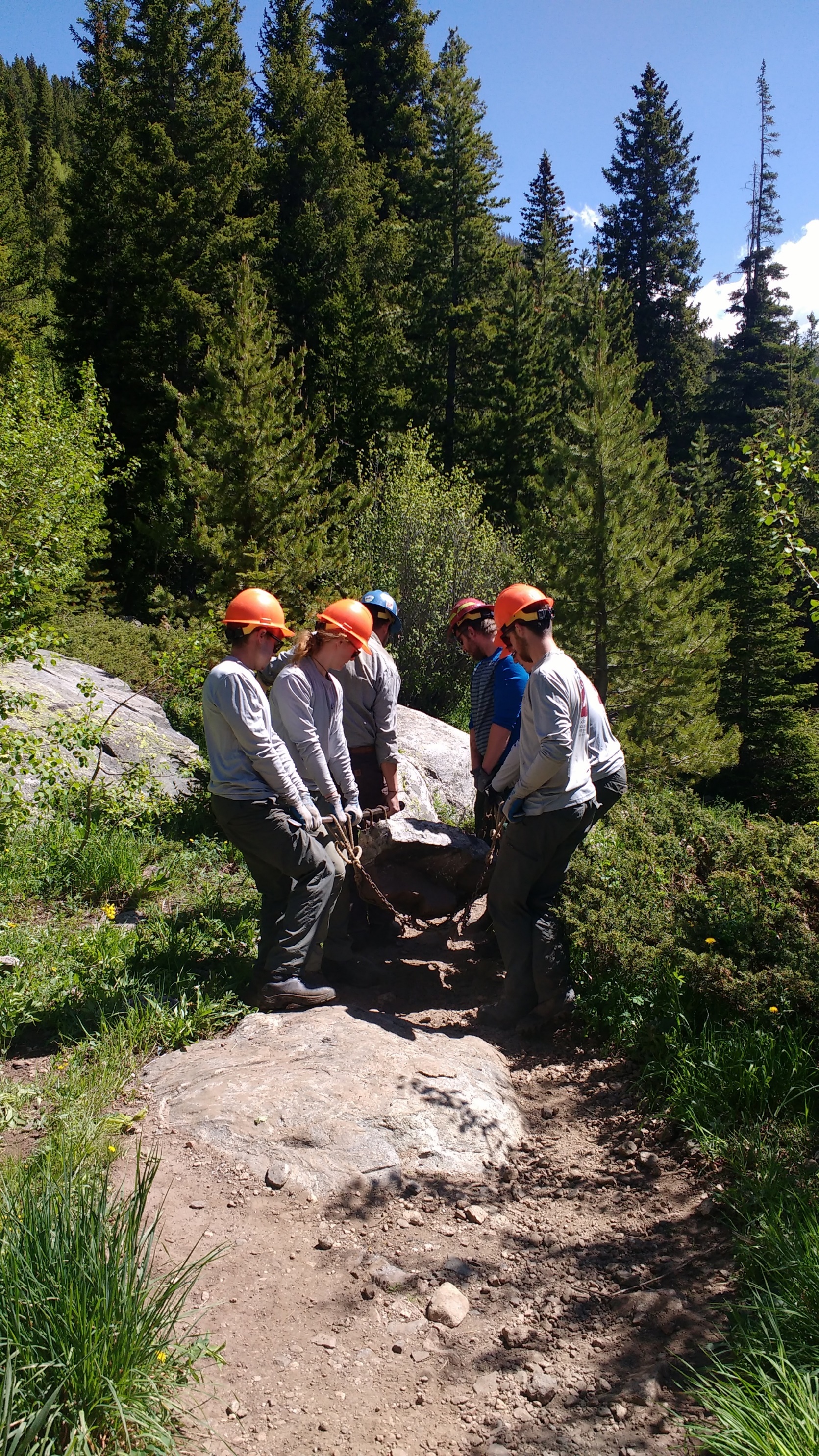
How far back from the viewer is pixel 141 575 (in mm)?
19844

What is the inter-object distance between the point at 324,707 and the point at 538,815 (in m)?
1.23

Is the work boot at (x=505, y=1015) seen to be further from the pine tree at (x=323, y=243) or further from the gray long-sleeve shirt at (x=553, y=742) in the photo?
the pine tree at (x=323, y=243)

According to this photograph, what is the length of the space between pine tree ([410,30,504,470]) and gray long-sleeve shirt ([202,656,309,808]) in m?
21.6

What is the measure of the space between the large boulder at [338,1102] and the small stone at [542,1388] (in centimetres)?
92

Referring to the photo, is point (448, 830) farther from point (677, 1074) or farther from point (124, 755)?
point (124, 755)

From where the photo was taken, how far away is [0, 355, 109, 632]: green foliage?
586 centimetres

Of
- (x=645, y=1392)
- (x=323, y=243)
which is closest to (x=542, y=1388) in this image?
(x=645, y=1392)

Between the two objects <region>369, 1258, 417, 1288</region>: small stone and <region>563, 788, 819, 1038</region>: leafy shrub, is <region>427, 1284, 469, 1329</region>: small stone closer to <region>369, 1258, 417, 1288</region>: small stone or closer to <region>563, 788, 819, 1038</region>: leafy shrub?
<region>369, 1258, 417, 1288</region>: small stone

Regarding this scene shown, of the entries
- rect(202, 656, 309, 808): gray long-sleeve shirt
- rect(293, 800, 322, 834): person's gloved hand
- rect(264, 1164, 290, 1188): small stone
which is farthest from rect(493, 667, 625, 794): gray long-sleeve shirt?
rect(264, 1164, 290, 1188): small stone

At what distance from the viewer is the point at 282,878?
4.67 m

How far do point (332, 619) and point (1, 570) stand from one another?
2454 mm

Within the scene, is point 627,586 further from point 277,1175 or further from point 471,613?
point 277,1175

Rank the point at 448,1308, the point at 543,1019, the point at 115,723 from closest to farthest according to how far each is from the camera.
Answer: the point at 448,1308 < the point at 543,1019 < the point at 115,723

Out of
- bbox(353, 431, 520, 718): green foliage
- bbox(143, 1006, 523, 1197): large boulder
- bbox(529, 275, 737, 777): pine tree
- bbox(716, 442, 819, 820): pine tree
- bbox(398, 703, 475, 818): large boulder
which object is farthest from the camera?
bbox(716, 442, 819, 820): pine tree
